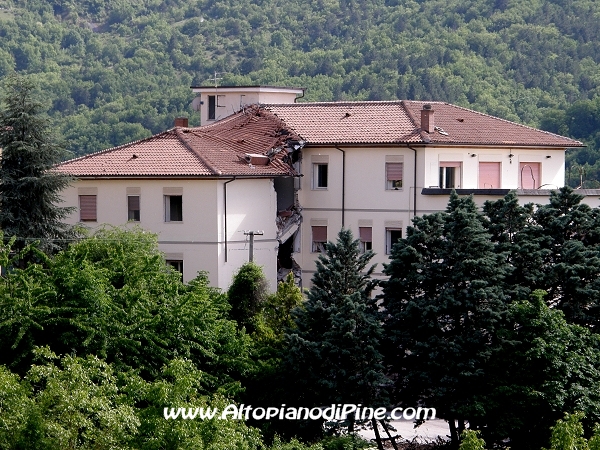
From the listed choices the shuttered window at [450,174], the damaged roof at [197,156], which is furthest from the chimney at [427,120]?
the damaged roof at [197,156]

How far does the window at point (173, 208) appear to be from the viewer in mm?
50594

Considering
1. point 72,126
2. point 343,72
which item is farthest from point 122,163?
point 343,72

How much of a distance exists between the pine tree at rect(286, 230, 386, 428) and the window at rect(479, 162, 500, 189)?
582 inches

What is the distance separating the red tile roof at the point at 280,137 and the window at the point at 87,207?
1.01 meters

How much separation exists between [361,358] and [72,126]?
67256 mm

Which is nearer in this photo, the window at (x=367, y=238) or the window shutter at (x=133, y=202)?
the window shutter at (x=133, y=202)

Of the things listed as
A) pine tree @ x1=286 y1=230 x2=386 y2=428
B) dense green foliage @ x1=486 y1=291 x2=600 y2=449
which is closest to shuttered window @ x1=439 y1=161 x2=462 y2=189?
pine tree @ x1=286 y1=230 x2=386 y2=428

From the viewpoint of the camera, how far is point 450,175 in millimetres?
54406

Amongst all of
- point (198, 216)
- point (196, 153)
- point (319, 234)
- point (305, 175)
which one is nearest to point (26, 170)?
point (198, 216)

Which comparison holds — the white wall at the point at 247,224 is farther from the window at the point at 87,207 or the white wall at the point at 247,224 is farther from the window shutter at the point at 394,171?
the window at the point at 87,207

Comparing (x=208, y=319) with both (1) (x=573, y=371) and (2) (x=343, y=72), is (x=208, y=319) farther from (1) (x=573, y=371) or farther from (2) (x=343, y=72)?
(2) (x=343, y=72)

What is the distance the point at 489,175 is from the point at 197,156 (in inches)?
488

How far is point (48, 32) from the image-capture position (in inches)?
5920

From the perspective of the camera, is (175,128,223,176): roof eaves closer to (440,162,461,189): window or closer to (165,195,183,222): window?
(165,195,183,222): window
